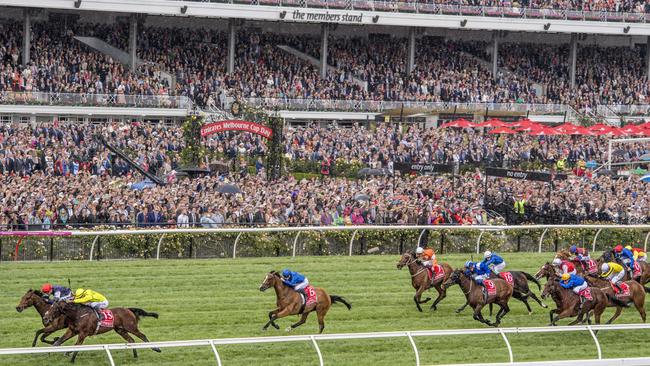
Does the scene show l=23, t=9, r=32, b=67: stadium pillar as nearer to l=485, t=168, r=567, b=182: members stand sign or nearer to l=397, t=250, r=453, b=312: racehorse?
l=485, t=168, r=567, b=182: members stand sign

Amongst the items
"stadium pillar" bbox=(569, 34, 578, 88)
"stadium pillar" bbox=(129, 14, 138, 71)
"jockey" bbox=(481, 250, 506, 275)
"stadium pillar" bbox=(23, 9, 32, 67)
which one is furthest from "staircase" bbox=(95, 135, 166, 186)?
"stadium pillar" bbox=(569, 34, 578, 88)

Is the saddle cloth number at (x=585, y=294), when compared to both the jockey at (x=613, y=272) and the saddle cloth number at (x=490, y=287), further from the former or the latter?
the saddle cloth number at (x=490, y=287)

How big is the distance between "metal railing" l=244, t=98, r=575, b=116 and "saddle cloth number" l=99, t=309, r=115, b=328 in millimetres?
25062

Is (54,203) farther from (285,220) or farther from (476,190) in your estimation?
(476,190)

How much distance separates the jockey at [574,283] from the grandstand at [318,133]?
3.03ft

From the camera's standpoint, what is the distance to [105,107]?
3597 cm

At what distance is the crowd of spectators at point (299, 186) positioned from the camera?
21.3m

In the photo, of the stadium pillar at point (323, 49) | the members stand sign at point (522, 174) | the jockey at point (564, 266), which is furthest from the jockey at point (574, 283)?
the stadium pillar at point (323, 49)

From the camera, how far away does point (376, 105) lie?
135 feet

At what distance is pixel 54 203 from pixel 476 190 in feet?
34.2

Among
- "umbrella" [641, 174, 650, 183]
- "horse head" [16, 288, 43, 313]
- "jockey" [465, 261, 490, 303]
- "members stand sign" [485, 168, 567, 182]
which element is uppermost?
"members stand sign" [485, 168, 567, 182]

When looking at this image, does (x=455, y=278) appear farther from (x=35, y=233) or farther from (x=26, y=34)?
(x=26, y=34)

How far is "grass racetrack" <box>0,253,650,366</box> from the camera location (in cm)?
1370

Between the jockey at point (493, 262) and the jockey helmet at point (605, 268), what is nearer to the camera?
the jockey at point (493, 262)
